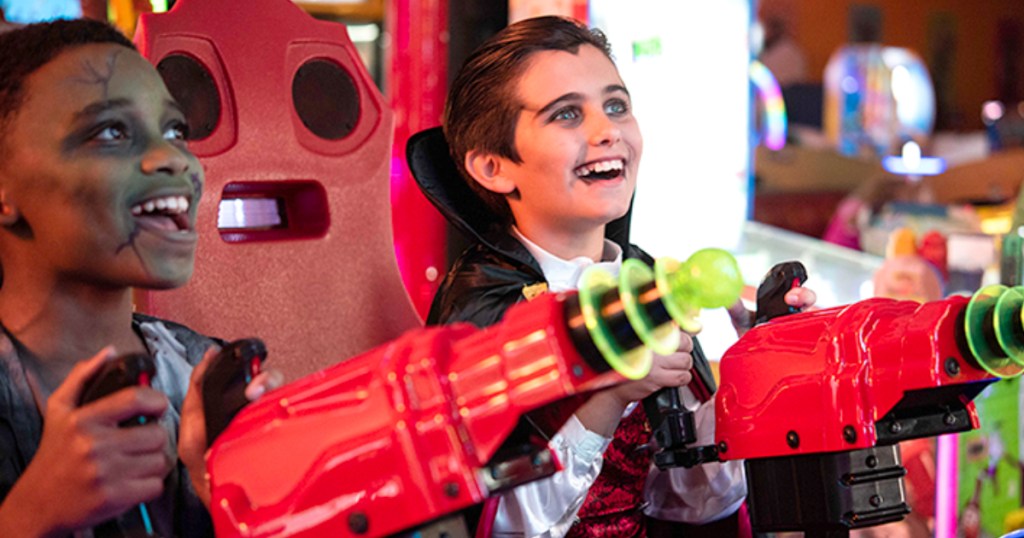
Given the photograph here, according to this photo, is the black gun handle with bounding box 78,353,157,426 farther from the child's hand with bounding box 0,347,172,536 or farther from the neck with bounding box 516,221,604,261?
the neck with bounding box 516,221,604,261

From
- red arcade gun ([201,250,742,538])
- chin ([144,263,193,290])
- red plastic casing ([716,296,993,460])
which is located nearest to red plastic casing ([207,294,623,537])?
red arcade gun ([201,250,742,538])

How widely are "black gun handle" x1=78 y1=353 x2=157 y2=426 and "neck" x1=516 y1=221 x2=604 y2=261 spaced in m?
0.61

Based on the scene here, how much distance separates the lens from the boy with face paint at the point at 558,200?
129 cm

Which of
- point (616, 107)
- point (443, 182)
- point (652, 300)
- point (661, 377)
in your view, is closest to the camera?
point (652, 300)

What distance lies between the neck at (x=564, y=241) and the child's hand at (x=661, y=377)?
257mm

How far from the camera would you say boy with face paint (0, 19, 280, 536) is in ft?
3.13

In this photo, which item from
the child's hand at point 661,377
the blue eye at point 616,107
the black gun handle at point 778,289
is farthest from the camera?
the blue eye at point 616,107

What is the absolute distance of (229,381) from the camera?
2.87ft

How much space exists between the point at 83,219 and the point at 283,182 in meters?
0.38

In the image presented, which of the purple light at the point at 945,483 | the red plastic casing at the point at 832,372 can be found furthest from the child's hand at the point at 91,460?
the purple light at the point at 945,483

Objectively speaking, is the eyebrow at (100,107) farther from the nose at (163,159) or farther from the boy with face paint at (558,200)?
the boy with face paint at (558,200)

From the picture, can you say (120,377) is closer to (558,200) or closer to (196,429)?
(196,429)

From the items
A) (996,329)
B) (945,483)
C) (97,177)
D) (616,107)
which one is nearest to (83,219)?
(97,177)

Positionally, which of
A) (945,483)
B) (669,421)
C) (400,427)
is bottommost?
(945,483)
